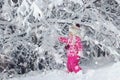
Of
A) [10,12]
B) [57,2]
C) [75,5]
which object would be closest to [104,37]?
[75,5]

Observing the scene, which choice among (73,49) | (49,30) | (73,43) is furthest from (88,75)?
(49,30)

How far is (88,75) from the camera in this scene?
8500mm

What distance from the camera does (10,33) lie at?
929 centimetres

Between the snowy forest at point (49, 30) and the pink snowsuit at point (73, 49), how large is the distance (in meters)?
0.57

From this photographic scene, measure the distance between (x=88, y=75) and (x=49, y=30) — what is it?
1.36 m

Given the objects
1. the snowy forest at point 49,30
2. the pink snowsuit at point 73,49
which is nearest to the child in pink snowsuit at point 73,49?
the pink snowsuit at point 73,49

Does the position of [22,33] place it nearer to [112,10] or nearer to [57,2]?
[57,2]

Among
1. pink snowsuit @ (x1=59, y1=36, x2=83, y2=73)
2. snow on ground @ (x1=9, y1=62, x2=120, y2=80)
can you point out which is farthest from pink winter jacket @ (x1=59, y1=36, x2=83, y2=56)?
snow on ground @ (x1=9, y1=62, x2=120, y2=80)

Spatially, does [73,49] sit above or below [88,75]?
above

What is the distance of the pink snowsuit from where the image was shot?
8.40 m

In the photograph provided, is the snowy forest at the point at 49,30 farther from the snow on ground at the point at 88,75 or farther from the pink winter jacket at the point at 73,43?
the pink winter jacket at the point at 73,43

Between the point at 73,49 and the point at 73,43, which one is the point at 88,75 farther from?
the point at 73,43

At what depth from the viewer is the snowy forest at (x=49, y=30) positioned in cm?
867

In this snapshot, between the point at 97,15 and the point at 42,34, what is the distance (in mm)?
1336
